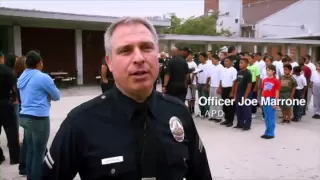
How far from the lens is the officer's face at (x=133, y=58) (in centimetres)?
155

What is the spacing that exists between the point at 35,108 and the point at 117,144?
285 centimetres

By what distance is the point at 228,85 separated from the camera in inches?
322

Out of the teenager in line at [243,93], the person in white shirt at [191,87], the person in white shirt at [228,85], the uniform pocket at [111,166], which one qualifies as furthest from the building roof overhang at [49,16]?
the uniform pocket at [111,166]

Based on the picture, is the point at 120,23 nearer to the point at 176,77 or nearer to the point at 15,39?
the point at 176,77

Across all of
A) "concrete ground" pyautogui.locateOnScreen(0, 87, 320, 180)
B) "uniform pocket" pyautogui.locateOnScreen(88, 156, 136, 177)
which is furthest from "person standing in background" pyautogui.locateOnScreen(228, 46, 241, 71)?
"uniform pocket" pyautogui.locateOnScreen(88, 156, 136, 177)

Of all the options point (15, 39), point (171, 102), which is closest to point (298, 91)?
point (171, 102)

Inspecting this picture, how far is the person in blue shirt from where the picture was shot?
4055mm

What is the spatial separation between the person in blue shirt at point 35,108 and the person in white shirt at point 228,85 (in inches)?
195

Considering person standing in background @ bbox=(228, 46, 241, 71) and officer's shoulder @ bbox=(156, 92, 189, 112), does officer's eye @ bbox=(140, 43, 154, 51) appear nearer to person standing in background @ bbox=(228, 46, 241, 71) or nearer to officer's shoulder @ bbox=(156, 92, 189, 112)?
officer's shoulder @ bbox=(156, 92, 189, 112)

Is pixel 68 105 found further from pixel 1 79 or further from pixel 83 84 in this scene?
pixel 83 84

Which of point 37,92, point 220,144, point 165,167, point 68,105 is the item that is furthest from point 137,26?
point 68,105

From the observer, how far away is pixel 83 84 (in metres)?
18.3

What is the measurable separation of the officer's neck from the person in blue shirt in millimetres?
2722

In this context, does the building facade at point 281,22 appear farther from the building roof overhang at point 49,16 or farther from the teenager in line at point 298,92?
the teenager in line at point 298,92
